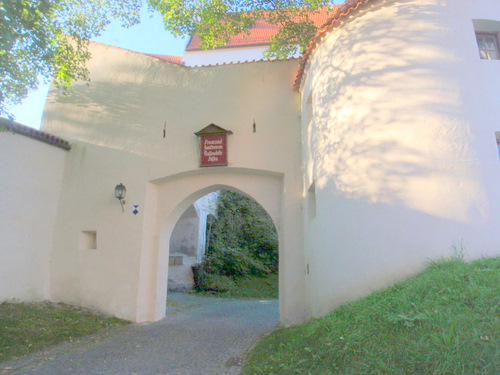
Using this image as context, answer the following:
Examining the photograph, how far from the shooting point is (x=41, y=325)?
21.4 ft

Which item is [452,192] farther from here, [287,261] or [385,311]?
[287,261]

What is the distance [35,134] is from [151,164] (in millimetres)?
2553

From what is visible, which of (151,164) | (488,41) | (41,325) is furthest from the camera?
(151,164)

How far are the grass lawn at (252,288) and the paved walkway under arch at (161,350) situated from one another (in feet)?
19.5

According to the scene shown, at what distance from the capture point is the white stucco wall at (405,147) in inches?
186

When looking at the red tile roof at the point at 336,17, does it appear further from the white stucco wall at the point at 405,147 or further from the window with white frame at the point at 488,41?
the window with white frame at the point at 488,41

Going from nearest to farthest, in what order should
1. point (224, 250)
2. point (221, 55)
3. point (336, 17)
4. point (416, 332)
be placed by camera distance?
point (416, 332), point (336, 17), point (224, 250), point (221, 55)

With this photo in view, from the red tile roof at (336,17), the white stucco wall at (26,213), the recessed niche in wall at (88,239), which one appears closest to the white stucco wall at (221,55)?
the white stucco wall at (26,213)

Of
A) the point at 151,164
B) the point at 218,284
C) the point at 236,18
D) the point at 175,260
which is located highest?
the point at 236,18

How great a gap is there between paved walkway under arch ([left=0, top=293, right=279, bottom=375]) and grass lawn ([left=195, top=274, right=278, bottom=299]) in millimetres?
5946

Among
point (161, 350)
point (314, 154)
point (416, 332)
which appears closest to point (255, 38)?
point (314, 154)

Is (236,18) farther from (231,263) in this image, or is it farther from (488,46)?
(231,263)

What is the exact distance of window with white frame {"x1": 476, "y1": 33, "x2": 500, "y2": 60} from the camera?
5715 mm

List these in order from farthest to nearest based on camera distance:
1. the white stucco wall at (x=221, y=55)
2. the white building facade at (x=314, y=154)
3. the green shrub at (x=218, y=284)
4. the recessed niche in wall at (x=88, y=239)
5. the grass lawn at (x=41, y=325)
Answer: the white stucco wall at (x=221, y=55), the green shrub at (x=218, y=284), the recessed niche in wall at (x=88, y=239), the grass lawn at (x=41, y=325), the white building facade at (x=314, y=154)
